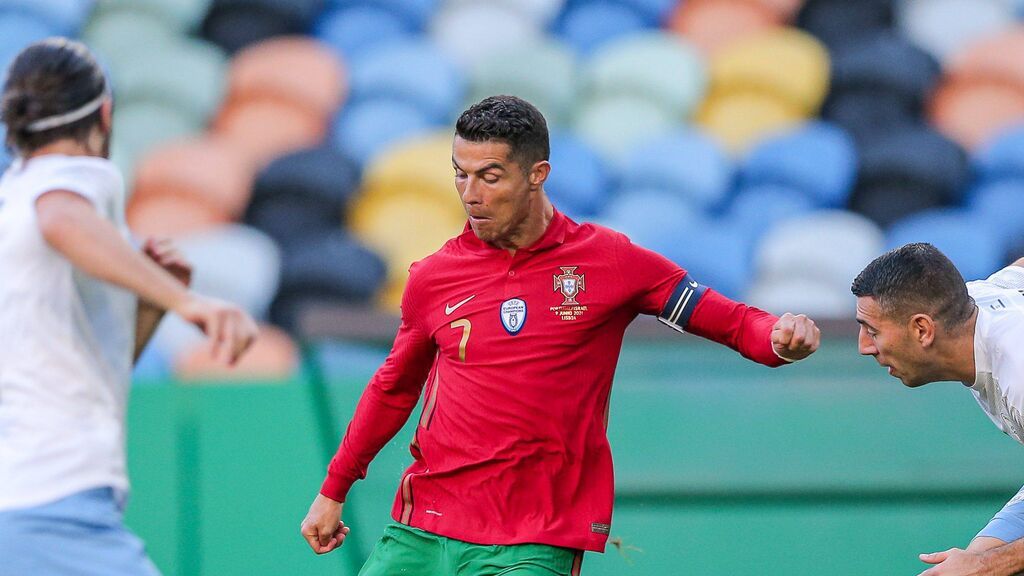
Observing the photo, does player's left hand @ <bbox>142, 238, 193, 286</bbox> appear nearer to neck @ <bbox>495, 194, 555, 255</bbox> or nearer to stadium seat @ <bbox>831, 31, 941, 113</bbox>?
neck @ <bbox>495, 194, 555, 255</bbox>

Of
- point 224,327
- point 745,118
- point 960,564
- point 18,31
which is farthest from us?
point 745,118

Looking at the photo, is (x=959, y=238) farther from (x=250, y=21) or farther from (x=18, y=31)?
(x=18, y=31)

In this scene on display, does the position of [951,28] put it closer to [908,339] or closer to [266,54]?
[266,54]

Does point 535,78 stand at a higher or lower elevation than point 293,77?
higher

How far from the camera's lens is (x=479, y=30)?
8906mm

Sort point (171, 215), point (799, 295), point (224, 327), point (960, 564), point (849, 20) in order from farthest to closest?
point (849, 20) → point (171, 215) → point (799, 295) → point (960, 564) → point (224, 327)

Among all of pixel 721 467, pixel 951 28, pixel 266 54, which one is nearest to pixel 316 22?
pixel 266 54

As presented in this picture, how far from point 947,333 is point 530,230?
2.92 feet

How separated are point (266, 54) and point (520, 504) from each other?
6107mm

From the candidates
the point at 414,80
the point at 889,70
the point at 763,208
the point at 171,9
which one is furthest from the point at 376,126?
the point at 889,70

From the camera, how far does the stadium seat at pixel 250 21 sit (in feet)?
29.1

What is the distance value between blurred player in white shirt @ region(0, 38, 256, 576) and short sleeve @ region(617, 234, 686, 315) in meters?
0.97

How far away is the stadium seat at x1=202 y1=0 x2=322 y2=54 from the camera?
29.1 ft

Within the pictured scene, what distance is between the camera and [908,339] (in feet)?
9.70
